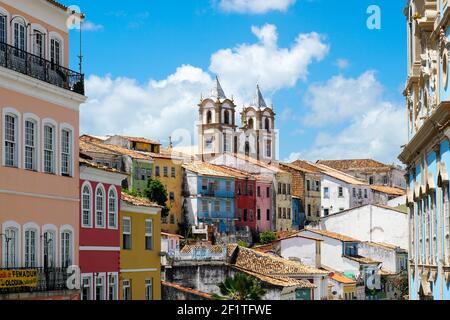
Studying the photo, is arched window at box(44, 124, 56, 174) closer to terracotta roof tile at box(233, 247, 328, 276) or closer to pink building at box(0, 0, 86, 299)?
pink building at box(0, 0, 86, 299)

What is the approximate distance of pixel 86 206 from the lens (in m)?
29.8

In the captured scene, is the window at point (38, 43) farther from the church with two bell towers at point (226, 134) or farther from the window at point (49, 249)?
the church with two bell towers at point (226, 134)

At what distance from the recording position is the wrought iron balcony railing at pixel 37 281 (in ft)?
79.9

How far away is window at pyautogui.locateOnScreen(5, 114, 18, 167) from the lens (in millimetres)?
25484

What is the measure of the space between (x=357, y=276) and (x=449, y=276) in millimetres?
44365

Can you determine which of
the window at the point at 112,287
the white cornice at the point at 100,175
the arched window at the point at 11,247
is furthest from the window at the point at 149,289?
the arched window at the point at 11,247

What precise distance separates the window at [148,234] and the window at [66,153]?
23.1 feet

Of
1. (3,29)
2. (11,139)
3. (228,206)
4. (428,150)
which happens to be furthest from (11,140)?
(228,206)

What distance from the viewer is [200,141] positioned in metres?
116

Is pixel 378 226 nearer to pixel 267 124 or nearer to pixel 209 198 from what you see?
pixel 209 198

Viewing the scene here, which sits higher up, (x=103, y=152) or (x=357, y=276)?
(x=103, y=152)

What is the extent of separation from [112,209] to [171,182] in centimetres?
5173
